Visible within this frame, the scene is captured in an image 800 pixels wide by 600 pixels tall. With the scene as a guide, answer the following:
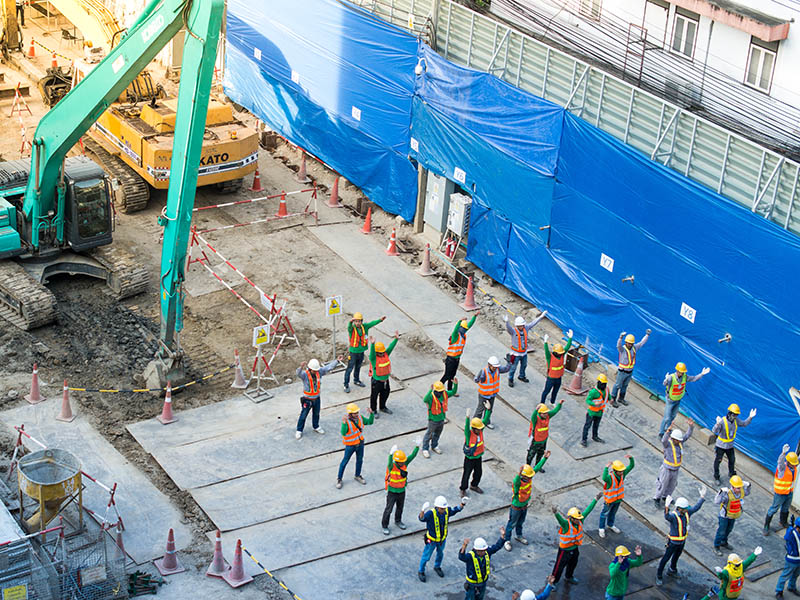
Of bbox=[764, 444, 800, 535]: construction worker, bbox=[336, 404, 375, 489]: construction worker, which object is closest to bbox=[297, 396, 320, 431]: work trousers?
bbox=[336, 404, 375, 489]: construction worker

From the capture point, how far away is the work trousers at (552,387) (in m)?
22.0

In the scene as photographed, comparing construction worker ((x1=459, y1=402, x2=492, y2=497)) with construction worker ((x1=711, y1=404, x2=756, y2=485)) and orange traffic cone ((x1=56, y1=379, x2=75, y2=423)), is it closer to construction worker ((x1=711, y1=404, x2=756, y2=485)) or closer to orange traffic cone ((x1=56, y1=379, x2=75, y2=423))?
construction worker ((x1=711, y1=404, x2=756, y2=485))

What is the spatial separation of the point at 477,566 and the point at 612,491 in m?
3.26

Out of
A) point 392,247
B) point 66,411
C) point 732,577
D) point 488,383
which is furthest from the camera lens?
point 392,247

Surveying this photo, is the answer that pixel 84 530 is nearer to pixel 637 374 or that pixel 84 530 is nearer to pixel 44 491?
pixel 44 491

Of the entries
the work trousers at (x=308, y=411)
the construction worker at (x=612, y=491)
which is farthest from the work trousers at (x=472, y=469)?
the work trousers at (x=308, y=411)

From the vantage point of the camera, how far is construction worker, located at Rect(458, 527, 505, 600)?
16469 mm

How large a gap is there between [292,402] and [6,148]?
546 inches

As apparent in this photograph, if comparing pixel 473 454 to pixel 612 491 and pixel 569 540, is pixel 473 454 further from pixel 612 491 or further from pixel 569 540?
pixel 569 540

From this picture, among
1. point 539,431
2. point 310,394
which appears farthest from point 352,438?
point 539,431

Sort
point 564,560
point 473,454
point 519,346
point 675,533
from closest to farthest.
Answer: point 564,560
point 675,533
point 473,454
point 519,346

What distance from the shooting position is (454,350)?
22172 millimetres

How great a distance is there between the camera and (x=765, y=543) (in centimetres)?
1952

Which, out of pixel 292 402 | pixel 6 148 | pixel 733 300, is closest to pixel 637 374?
pixel 733 300
